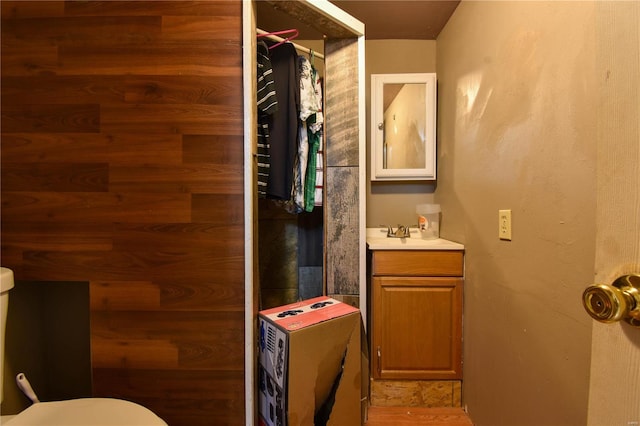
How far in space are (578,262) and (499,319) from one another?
449 mm

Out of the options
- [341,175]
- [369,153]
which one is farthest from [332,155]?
[369,153]

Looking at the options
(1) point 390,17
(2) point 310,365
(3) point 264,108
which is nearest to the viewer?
(2) point 310,365

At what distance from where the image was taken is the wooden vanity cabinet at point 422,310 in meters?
1.32

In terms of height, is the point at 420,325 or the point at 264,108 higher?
the point at 264,108

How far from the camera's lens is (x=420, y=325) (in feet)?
4.35

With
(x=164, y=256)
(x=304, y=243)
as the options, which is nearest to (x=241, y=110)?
(x=164, y=256)

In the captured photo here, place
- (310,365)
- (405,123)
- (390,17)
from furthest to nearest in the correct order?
(405,123), (390,17), (310,365)

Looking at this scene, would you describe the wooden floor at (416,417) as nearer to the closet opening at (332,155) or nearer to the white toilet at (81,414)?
the closet opening at (332,155)

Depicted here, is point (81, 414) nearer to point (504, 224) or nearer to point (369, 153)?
point (504, 224)

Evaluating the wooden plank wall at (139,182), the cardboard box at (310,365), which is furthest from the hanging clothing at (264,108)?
the cardboard box at (310,365)

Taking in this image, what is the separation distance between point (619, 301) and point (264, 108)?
1.20m

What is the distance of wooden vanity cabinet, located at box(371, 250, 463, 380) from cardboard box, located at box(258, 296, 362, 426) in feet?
1.02

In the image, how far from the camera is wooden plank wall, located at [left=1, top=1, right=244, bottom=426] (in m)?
1.03

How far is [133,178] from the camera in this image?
104 centimetres
